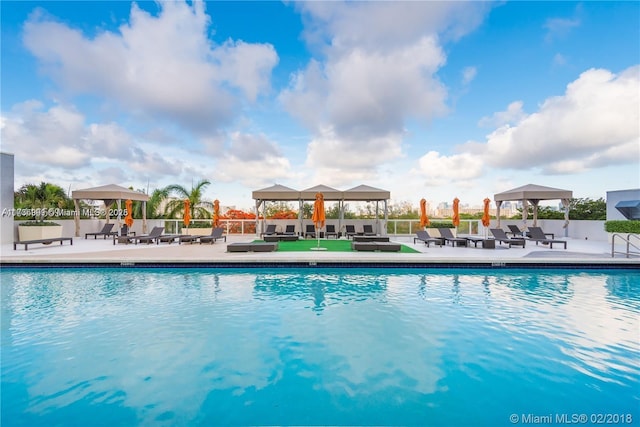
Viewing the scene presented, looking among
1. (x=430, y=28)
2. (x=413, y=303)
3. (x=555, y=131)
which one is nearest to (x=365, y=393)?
(x=413, y=303)

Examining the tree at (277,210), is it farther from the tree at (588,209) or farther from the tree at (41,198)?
the tree at (588,209)

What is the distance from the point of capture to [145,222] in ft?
57.6

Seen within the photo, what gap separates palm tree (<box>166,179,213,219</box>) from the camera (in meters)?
20.3

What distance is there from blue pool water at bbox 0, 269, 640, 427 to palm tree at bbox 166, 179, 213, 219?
13865 millimetres

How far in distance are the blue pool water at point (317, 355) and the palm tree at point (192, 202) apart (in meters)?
13.9

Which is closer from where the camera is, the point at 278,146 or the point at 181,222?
the point at 181,222

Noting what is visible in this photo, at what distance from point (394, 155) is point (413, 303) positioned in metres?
14.9

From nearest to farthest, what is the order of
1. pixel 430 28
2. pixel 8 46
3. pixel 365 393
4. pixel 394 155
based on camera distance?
pixel 365 393 → pixel 430 28 → pixel 8 46 → pixel 394 155

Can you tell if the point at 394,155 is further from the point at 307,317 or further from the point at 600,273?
the point at 307,317

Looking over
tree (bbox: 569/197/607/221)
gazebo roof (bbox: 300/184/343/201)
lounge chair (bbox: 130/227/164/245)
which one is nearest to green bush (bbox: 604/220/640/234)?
tree (bbox: 569/197/607/221)

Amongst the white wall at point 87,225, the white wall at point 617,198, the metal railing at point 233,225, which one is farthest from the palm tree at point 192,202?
the white wall at point 617,198

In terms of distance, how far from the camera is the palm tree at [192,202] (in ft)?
66.5

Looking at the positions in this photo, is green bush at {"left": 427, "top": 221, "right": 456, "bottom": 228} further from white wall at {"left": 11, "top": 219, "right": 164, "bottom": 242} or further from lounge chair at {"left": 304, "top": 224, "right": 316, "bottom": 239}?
white wall at {"left": 11, "top": 219, "right": 164, "bottom": 242}

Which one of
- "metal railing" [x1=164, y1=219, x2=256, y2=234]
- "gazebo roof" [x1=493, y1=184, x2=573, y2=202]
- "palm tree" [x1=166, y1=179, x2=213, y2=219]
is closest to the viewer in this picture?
"gazebo roof" [x1=493, y1=184, x2=573, y2=202]
